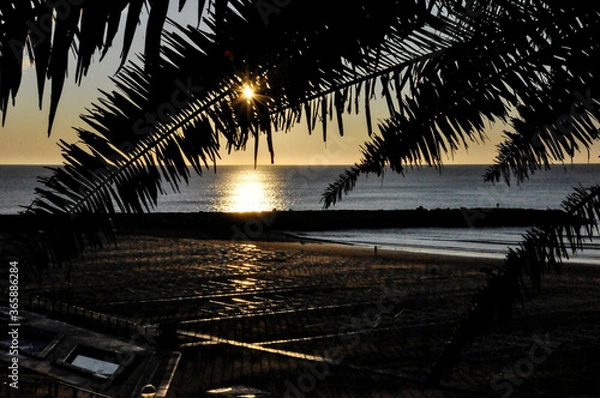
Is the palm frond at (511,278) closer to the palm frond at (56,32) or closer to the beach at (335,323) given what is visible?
the palm frond at (56,32)

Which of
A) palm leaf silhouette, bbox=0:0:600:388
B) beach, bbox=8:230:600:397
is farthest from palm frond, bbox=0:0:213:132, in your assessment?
beach, bbox=8:230:600:397

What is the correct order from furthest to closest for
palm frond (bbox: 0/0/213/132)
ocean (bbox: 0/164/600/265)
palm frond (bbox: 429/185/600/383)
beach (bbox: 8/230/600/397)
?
ocean (bbox: 0/164/600/265), beach (bbox: 8/230/600/397), palm frond (bbox: 429/185/600/383), palm frond (bbox: 0/0/213/132)

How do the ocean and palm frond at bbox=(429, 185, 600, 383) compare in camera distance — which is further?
the ocean

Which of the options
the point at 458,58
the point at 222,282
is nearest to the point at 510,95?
the point at 458,58

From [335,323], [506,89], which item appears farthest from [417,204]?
[506,89]

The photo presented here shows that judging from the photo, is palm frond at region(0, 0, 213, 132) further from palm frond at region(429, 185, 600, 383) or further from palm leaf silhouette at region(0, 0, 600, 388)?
palm frond at region(429, 185, 600, 383)

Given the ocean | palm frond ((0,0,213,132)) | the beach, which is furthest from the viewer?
the ocean

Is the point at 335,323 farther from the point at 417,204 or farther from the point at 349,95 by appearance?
the point at 417,204

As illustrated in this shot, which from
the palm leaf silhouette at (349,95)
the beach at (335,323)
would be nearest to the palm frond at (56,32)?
the palm leaf silhouette at (349,95)

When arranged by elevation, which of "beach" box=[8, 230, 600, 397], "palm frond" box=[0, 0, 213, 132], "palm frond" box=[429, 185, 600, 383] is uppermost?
"palm frond" box=[0, 0, 213, 132]

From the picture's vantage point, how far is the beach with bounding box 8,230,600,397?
554 inches

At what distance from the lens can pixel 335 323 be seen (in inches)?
785

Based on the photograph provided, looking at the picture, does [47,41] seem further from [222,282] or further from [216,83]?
[222,282]

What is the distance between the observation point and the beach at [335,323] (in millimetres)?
14070
